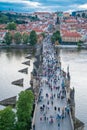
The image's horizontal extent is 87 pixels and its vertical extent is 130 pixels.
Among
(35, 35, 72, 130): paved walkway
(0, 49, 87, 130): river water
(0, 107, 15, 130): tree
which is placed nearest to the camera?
(0, 107, 15, 130): tree

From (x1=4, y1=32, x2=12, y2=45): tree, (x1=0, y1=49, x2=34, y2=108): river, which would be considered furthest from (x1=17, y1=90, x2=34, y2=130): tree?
(x1=4, y1=32, x2=12, y2=45): tree

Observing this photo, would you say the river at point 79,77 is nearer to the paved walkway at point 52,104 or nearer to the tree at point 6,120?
→ the paved walkway at point 52,104

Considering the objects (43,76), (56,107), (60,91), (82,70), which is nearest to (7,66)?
(82,70)

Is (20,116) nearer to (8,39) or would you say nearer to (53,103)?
(53,103)

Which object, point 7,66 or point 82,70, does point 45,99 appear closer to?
point 82,70

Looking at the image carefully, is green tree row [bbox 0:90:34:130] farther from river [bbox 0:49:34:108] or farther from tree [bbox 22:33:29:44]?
tree [bbox 22:33:29:44]

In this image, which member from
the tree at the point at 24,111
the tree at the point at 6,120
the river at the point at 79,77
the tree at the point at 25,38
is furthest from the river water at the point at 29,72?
the tree at the point at 6,120
